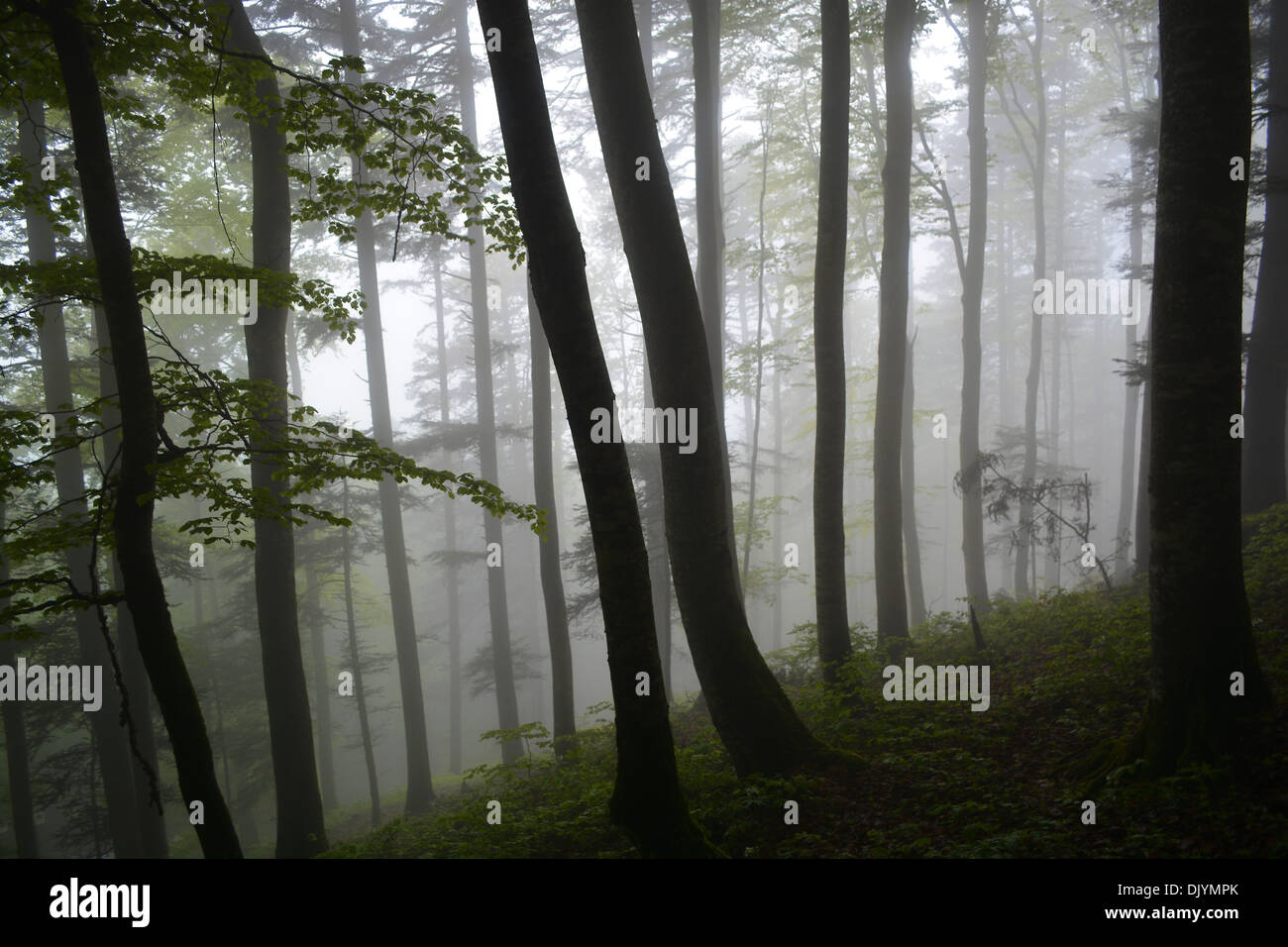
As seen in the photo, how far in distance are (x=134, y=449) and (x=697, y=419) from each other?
14.5 feet

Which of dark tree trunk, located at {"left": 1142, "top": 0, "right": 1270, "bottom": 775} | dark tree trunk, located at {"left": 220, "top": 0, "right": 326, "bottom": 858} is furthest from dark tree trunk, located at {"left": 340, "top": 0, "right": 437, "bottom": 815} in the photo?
dark tree trunk, located at {"left": 1142, "top": 0, "right": 1270, "bottom": 775}

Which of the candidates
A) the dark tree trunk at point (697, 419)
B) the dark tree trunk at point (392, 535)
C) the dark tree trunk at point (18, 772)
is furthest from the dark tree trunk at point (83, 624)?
the dark tree trunk at point (697, 419)

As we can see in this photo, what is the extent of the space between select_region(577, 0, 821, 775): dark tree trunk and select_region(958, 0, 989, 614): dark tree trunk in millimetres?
10190

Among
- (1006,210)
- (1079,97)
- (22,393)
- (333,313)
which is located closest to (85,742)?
(22,393)

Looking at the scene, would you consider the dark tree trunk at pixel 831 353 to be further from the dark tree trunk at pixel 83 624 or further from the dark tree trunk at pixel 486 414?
the dark tree trunk at pixel 83 624

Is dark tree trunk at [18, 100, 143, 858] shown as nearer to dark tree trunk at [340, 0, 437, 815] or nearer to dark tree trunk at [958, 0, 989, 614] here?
dark tree trunk at [340, 0, 437, 815]

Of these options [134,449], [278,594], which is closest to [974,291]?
[278,594]

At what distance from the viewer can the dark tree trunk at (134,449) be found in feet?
16.3

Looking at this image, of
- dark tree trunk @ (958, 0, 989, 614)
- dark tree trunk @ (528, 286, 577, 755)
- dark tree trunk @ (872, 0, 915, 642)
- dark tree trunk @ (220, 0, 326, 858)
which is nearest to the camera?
dark tree trunk @ (220, 0, 326, 858)

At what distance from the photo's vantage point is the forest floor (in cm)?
437

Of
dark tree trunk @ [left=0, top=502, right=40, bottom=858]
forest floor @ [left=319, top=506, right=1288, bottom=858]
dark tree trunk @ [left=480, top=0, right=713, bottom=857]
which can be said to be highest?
dark tree trunk @ [left=480, top=0, right=713, bottom=857]
